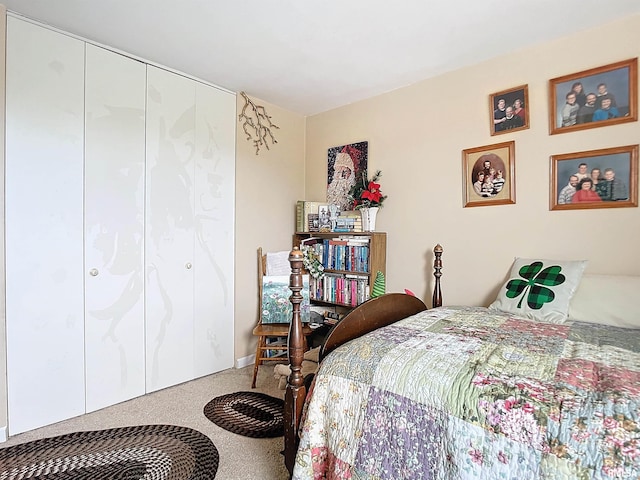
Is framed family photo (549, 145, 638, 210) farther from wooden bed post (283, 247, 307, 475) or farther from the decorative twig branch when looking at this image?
the decorative twig branch

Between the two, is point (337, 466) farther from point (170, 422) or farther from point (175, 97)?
point (175, 97)

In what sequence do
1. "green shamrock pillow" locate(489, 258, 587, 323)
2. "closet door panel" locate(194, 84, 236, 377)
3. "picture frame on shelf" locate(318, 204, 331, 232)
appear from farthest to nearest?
"picture frame on shelf" locate(318, 204, 331, 232) < "closet door panel" locate(194, 84, 236, 377) < "green shamrock pillow" locate(489, 258, 587, 323)

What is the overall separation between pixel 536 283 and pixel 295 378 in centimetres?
159

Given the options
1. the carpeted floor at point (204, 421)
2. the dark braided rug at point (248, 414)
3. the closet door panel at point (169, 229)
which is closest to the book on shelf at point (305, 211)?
the closet door panel at point (169, 229)

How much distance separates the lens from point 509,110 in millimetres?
2572

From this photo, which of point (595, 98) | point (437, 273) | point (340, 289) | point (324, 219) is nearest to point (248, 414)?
point (340, 289)

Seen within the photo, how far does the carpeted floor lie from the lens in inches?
74.5

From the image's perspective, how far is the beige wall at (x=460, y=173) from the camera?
7.29 ft

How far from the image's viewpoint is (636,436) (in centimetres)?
92

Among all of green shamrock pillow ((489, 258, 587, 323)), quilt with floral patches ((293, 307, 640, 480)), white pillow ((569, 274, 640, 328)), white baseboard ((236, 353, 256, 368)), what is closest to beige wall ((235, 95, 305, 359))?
white baseboard ((236, 353, 256, 368))

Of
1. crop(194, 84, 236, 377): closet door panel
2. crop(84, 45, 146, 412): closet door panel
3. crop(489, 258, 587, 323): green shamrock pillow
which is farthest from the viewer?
crop(194, 84, 236, 377): closet door panel

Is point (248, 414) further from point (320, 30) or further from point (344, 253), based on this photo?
point (320, 30)

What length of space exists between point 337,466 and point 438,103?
2.67 meters

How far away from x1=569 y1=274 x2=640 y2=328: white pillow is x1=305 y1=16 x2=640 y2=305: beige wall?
0.21 meters
